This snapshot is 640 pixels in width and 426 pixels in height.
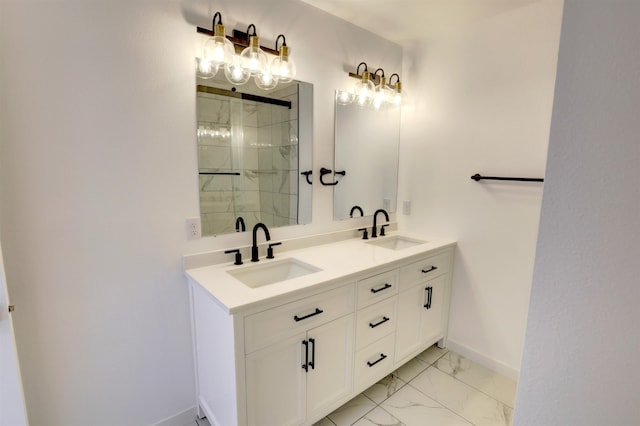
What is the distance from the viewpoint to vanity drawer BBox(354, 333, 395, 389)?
5.76ft

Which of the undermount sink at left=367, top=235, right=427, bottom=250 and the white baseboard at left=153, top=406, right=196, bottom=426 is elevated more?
the undermount sink at left=367, top=235, right=427, bottom=250

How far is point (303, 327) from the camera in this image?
1450 millimetres

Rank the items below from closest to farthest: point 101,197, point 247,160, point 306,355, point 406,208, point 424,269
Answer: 1. point 101,197
2. point 306,355
3. point 247,160
4. point 424,269
5. point 406,208

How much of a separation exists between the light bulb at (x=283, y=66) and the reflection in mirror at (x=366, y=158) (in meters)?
0.50

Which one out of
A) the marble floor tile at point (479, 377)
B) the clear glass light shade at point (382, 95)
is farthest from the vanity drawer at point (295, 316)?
the clear glass light shade at point (382, 95)

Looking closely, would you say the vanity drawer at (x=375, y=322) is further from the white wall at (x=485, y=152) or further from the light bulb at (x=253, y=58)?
the light bulb at (x=253, y=58)

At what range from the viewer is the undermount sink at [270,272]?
1678mm

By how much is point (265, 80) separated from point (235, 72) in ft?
0.59

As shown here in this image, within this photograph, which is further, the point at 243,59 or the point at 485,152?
the point at 485,152

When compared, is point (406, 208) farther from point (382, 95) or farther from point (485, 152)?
point (382, 95)

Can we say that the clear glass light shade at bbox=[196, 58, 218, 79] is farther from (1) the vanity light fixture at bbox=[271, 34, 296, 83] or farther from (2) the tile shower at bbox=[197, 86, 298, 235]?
(1) the vanity light fixture at bbox=[271, 34, 296, 83]

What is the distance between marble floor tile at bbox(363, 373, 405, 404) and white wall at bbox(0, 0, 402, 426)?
106cm

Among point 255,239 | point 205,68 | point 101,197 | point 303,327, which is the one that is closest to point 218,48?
point 205,68

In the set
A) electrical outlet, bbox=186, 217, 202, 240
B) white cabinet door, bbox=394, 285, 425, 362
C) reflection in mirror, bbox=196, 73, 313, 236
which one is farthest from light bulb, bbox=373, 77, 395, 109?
electrical outlet, bbox=186, 217, 202, 240
